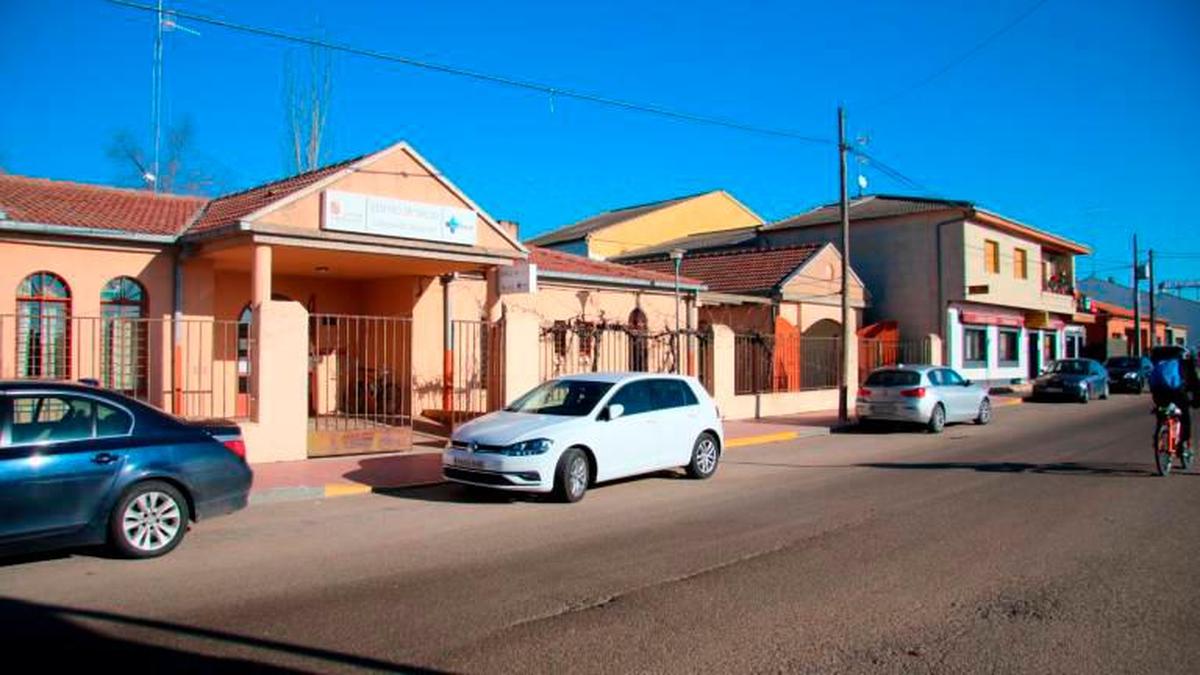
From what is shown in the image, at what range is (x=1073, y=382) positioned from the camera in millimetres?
29172

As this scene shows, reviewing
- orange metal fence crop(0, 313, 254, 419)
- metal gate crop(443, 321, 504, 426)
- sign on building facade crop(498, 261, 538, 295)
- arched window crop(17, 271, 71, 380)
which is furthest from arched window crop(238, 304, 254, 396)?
sign on building facade crop(498, 261, 538, 295)

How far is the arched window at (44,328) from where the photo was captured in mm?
13258

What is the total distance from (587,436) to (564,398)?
109 cm

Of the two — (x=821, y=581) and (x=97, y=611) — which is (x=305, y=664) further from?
(x=821, y=581)

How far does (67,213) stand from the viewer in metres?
14.2

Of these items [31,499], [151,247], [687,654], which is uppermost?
[151,247]

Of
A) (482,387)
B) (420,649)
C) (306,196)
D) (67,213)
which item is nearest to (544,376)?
(482,387)

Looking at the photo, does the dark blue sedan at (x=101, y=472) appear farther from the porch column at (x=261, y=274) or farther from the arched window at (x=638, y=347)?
the arched window at (x=638, y=347)

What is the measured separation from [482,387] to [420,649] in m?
13.1

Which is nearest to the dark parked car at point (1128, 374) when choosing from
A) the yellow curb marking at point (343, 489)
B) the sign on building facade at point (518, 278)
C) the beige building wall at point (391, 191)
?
the sign on building facade at point (518, 278)

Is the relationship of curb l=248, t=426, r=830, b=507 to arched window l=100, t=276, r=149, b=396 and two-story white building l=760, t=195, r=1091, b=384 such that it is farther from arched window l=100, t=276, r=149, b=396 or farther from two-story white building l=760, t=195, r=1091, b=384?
two-story white building l=760, t=195, r=1091, b=384

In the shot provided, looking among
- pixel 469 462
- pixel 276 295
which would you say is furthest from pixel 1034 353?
pixel 469 462

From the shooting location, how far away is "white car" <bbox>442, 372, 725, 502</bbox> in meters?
9.77

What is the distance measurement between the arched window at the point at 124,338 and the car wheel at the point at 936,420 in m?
15.6
